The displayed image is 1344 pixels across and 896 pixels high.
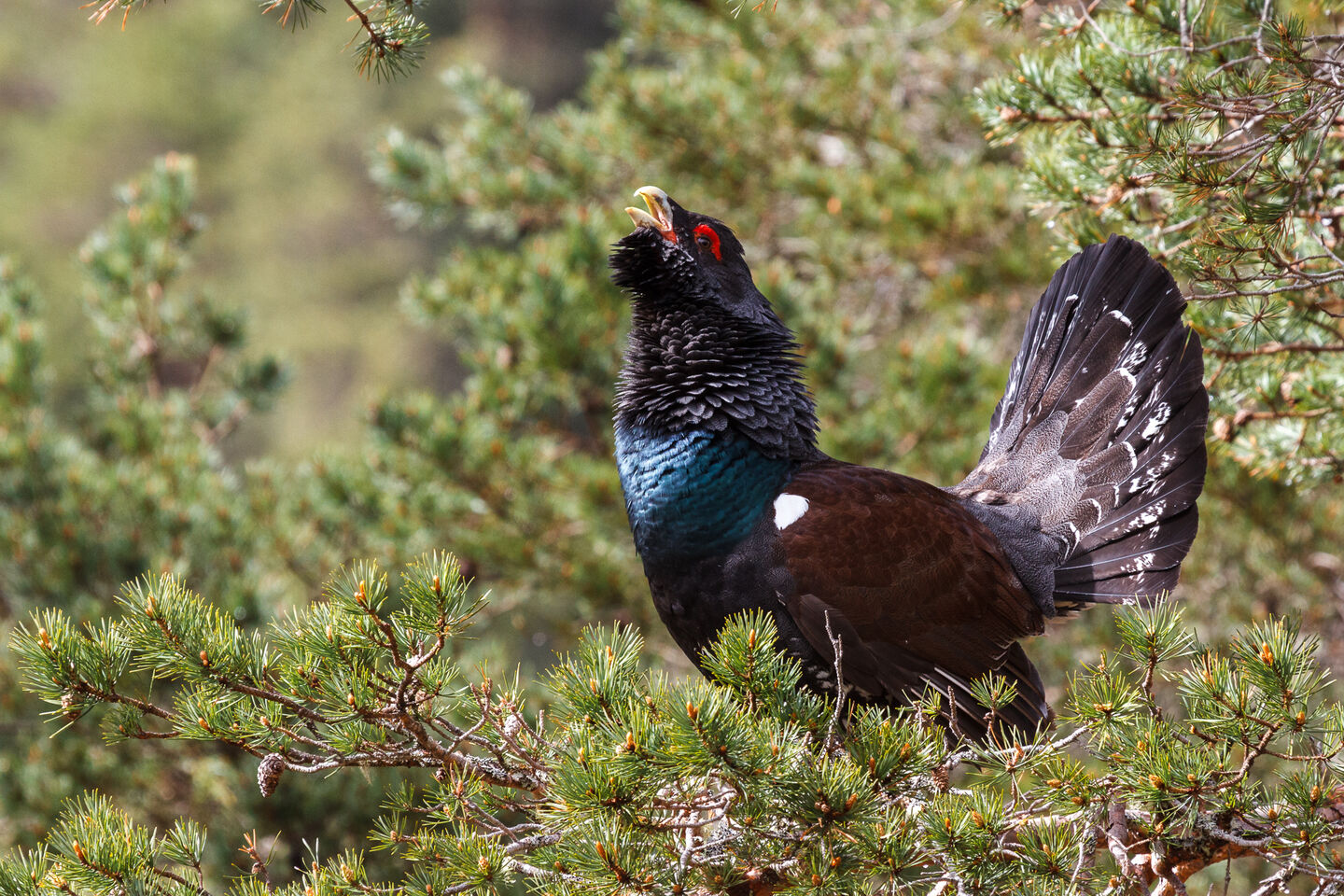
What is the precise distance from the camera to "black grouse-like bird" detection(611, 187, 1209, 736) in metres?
2.46

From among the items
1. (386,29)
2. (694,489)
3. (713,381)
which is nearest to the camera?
(386,29)

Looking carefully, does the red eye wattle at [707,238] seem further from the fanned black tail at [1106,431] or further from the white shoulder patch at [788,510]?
the fanned black tail at [1106,431]

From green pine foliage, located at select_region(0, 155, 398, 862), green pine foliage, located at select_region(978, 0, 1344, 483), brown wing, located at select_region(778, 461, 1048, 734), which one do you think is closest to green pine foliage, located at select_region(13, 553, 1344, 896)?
brown wing, located at select_region(778, 461, 1048, 734)

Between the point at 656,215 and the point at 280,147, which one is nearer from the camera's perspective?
the point at 656,215

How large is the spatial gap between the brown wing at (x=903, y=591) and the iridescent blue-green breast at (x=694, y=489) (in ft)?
0.28

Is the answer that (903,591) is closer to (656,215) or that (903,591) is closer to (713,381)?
(713,381)

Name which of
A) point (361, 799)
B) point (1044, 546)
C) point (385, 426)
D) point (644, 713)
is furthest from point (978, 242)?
point (644, 713)

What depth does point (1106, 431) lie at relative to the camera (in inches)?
115

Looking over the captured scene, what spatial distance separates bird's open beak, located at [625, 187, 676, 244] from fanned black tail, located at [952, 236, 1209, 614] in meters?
1.04

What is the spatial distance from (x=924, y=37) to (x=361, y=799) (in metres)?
4.19

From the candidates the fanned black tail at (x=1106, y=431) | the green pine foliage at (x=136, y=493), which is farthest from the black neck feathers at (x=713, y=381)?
the green pine foliage at (x=136, y=493)

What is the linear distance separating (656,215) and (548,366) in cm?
179

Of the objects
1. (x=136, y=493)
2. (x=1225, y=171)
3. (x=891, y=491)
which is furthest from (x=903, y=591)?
(x=136, y=493)

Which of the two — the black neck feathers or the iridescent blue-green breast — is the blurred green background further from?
the iridescent blue-green breast
